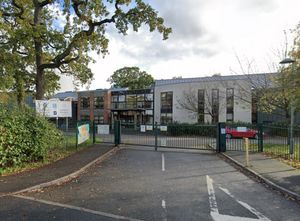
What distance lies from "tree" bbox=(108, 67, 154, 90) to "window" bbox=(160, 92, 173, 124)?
939 inches

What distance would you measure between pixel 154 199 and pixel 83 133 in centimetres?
1208

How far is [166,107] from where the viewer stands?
157 ft

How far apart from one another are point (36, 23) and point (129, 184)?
14.7m

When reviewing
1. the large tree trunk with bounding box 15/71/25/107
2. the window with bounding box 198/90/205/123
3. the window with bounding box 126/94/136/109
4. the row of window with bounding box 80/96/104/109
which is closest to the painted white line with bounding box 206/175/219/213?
the large tree trunk with bounding box 15/71/25/107

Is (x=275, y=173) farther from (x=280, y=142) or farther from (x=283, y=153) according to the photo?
(x=280, y=142)

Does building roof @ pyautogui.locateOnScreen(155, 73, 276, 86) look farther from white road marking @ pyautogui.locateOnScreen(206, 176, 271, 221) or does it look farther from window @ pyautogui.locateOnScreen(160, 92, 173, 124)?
white road marking @ pyautogui.locateOnScreen(206, 176, 271, 221)

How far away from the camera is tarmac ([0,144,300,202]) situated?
25.9 ft

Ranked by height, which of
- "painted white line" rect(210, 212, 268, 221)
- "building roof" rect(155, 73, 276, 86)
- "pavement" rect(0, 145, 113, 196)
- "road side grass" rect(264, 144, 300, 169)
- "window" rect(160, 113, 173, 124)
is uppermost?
"building roof" rect(155, 73, 276, 86)

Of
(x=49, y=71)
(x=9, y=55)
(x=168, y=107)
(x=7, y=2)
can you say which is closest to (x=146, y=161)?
(x=9, y=55)

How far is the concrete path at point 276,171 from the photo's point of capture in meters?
8.26

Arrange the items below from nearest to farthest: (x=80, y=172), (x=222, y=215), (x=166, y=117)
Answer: (x=222, y=215) < (x=80, y=172) < (x=166, y=117)

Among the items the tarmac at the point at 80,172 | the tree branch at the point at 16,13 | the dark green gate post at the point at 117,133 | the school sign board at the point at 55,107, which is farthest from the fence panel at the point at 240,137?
the tree branch at the point at 16,13

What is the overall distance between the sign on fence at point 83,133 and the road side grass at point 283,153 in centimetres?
1031

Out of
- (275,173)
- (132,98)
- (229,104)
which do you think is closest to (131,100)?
(132,98)
